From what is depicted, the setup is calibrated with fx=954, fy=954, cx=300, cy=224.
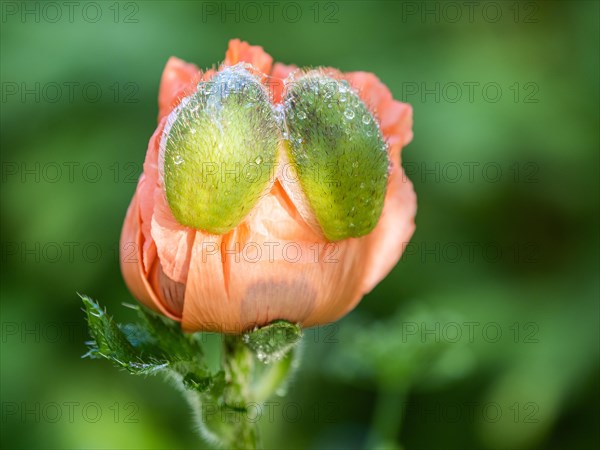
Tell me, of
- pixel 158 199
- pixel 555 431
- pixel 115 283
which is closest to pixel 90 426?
pixel 115 283

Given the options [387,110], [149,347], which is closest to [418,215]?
[387,110]

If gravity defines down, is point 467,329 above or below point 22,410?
above

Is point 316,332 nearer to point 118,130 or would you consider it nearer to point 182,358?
point 118,130

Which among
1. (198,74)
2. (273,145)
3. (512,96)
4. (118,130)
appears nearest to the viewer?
(273,145)

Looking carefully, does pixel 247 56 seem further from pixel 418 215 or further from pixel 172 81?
pixel 418 215

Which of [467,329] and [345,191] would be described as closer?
[345,191]

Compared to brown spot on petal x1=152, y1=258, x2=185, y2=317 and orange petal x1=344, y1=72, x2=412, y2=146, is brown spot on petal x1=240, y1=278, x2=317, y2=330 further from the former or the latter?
orange petal x1=344, y1=72, x2=412, y2=146

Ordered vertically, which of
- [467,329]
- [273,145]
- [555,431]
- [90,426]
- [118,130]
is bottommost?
[90,426]
